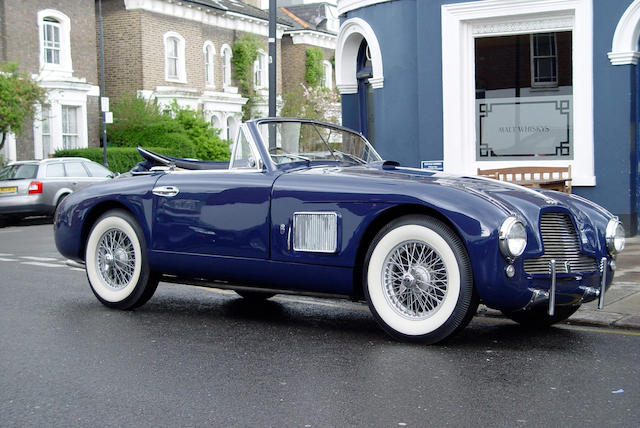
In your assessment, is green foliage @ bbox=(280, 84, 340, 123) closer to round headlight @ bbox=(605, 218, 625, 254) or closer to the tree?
the tree

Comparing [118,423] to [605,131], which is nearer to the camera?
[118,423]

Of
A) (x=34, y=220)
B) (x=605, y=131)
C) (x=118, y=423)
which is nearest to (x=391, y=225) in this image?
(x=118, y=423)

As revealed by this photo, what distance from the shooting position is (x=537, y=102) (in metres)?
12.4

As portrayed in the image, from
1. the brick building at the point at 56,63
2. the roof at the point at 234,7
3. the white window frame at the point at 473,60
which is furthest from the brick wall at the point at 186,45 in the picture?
the white window frame at the point at 473,60

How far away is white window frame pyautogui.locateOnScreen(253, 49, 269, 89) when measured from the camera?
42.9 meters

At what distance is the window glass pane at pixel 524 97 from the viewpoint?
12164mm

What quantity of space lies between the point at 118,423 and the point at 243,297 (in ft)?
12.8

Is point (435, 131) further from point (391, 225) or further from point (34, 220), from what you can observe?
point (34, 220)

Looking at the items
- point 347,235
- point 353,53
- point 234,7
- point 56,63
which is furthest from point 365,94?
point 234,7

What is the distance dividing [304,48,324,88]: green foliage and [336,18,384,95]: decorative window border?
31659 mm

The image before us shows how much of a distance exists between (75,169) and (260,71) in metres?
23.3

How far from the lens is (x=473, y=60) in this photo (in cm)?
1262

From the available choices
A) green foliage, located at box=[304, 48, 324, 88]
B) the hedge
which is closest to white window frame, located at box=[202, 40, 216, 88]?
green foliage, located at box=[304, 48, 324, 88]

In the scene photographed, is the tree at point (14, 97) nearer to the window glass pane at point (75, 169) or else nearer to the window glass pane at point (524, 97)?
the window glass pane at point (75, 169)
